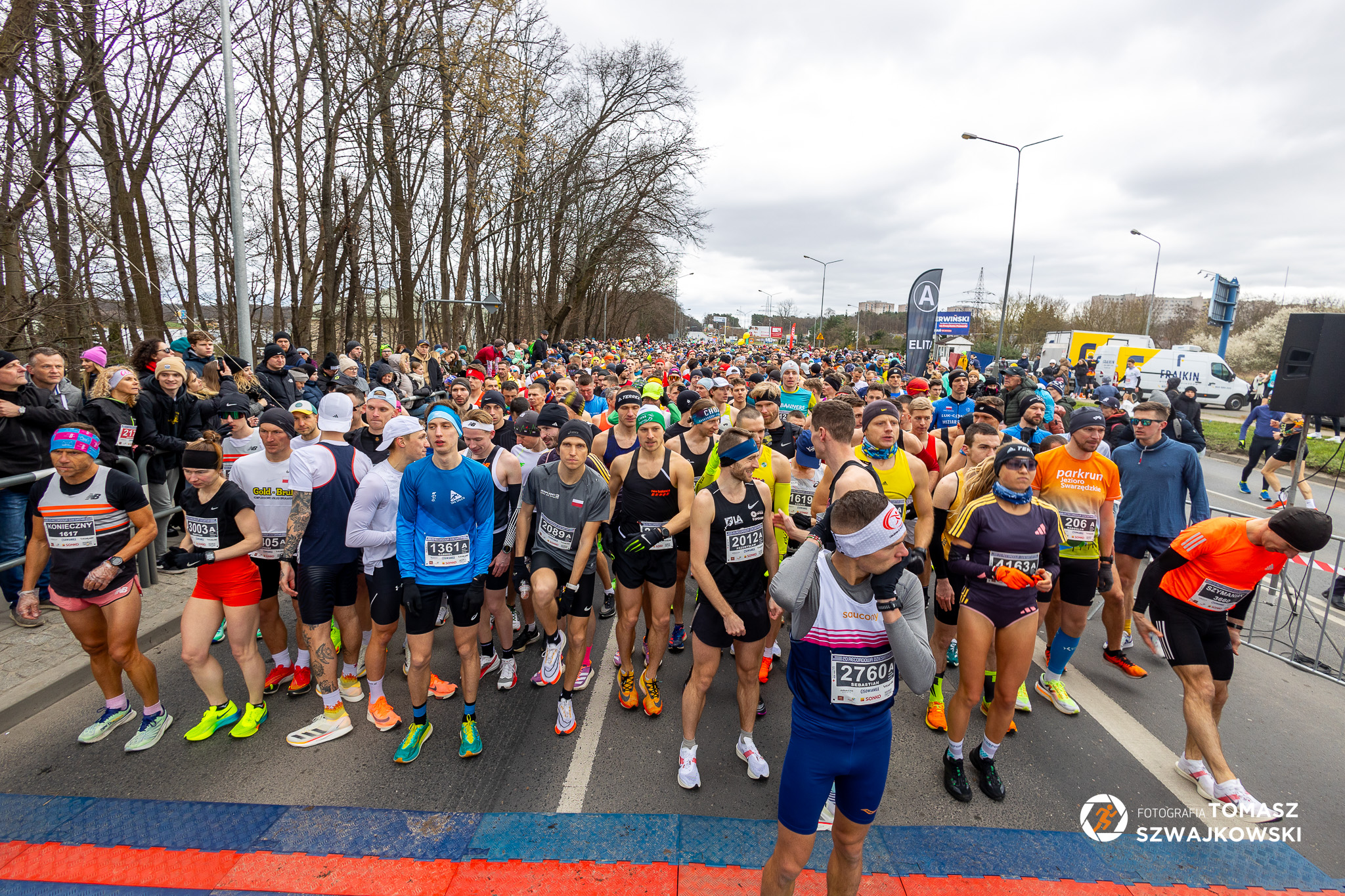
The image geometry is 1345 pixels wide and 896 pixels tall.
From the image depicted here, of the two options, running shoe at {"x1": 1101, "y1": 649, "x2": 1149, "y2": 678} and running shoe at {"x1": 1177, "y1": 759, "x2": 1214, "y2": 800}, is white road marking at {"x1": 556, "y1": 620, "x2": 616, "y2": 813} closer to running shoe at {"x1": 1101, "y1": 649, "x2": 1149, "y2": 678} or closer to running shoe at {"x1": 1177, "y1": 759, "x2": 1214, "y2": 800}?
running shoe at {"x1": 1177, "y1": 759, "x2": 1214, "y2": 800}

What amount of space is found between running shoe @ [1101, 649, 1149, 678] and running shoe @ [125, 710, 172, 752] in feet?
23.4

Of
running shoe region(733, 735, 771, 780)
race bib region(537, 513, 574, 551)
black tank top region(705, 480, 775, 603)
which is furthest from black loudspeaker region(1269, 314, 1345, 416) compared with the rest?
race bib region(537, 513, 574, 551)

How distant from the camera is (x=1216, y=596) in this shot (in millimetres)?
3596

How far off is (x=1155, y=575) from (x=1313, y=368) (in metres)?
3.47

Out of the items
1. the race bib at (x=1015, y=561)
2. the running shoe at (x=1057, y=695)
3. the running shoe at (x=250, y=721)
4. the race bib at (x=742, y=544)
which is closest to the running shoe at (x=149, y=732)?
the running shoe at (x=250, y=721)

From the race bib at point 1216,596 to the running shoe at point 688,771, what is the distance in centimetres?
318

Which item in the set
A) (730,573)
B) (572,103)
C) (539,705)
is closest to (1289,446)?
(730,573)

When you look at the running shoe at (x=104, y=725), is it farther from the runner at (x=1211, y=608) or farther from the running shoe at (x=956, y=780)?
the runner at (x=1211, y=608)

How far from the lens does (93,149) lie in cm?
1111

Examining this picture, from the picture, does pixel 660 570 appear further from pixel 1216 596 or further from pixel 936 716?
pixel 1216 596

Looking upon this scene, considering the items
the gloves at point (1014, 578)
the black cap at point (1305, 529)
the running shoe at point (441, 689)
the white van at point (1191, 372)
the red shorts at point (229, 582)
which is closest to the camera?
the black cap at point (1305, 529)

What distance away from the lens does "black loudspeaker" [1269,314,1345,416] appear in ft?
17.3

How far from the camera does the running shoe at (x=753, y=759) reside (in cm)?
360

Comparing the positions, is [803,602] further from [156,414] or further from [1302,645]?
[156,414]
